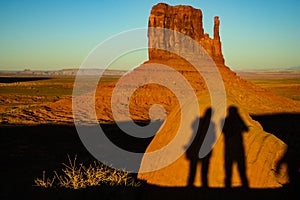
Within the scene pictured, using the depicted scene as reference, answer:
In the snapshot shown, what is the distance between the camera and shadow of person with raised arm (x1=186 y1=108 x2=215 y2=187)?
4234mm

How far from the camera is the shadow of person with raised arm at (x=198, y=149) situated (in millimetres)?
4234

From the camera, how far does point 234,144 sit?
4.23 meters

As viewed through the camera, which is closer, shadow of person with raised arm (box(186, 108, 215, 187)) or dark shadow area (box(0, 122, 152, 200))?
shadow of person with raised arm (box(186, 108, 215, 187))

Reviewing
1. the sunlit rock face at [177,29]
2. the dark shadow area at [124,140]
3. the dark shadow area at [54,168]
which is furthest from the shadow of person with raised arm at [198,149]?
the sunlit rock face at [177,29]

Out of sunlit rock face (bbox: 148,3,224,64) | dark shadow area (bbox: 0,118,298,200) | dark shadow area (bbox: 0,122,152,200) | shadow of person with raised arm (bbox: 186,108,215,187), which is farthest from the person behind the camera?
sunlit rock face (bbox: 148,3,224,64)

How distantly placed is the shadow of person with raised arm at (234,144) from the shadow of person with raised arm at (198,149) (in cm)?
24

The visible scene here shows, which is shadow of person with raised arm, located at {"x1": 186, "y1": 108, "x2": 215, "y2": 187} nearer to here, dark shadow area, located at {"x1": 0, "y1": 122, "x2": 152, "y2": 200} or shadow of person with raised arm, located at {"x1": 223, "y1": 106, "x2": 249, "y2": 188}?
shadow of person with raised arm, located at {"x1": 223, "y1": 106, "x2": 249, "y2": 188}

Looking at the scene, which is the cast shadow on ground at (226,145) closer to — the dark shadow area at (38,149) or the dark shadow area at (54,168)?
the dark shadow area at (54,168)

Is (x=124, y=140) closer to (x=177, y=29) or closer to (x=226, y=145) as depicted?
(x=226, y=145)

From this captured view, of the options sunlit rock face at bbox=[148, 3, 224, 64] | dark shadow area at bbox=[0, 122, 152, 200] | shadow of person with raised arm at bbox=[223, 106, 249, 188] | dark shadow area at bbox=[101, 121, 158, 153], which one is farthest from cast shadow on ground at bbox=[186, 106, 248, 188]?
sunlit rock face at bbox=[148, 3, 224, 64]

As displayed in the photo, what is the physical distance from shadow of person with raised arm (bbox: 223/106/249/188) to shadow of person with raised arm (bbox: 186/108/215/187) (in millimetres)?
240

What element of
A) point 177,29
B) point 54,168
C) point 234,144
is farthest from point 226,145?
point 177,29

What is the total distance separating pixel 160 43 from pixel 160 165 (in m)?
50.7

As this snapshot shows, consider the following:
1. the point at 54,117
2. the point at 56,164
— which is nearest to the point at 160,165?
the point at 56,164
